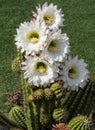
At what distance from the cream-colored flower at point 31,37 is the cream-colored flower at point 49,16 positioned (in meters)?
0.08

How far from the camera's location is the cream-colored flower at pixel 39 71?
3078mm

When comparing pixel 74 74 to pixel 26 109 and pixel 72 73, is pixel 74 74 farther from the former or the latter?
pixel 26 109

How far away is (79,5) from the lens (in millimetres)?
6867

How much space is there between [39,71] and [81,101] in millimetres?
530

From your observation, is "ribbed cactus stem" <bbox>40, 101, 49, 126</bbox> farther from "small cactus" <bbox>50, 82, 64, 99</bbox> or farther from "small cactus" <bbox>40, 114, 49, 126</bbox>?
"small cactus" <bbox>50, 82, 64, 99</bbox>

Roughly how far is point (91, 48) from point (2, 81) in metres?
1.28

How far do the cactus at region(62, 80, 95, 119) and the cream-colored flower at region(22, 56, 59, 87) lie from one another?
1.44ft

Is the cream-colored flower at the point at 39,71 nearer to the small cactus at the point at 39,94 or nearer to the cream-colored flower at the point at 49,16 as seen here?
the small cactus at the point at 39,94

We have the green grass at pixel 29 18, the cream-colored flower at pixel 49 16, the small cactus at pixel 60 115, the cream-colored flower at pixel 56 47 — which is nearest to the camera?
the cream-colored flower at pixel 56 47

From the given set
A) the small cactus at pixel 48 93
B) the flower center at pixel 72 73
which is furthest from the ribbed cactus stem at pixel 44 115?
the flower center at pixel 72 73

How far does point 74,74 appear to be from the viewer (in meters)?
3.23

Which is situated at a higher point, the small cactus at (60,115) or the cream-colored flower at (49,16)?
the cream-colored flower at (49,16)

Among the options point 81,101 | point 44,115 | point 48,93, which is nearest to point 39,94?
point 48,93

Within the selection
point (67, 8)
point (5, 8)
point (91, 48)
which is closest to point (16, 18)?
point (5, 8)
